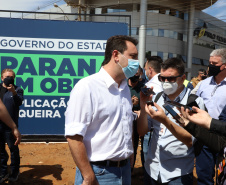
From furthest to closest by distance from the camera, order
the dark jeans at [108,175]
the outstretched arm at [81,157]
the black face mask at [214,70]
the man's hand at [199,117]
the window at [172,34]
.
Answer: the window at [172,34] < the black face mask at [214,70] < the dark jeans at [108,175] < the outstretched arm at [81,157] < the man's hand at [199,117]

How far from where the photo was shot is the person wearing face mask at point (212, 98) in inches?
139

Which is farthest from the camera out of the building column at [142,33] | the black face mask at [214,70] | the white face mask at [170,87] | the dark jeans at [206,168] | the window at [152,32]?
the window at [152,32]

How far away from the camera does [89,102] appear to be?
75.3 inches

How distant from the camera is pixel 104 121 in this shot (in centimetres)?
200

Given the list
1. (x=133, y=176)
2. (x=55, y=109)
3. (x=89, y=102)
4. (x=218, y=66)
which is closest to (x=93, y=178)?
(x=89, y=102)

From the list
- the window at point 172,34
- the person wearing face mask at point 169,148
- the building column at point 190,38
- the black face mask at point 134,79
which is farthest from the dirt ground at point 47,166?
the building column at point 190,38

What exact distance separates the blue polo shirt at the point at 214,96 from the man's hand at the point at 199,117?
1.99 metres

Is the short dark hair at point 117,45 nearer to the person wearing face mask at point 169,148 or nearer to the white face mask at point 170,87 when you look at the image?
the person wearing face mask at point 169,148

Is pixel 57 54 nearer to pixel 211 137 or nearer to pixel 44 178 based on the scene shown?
pixel 44 178

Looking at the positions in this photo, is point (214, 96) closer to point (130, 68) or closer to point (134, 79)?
point (134, 79)

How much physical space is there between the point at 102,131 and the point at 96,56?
205 inches

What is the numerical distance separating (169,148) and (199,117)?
748mm

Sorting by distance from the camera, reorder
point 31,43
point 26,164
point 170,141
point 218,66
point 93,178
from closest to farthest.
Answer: point 93,178, point 170,141, point 218,66, point 26,164, point 31,43

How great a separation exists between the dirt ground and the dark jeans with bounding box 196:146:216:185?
1.57 m
